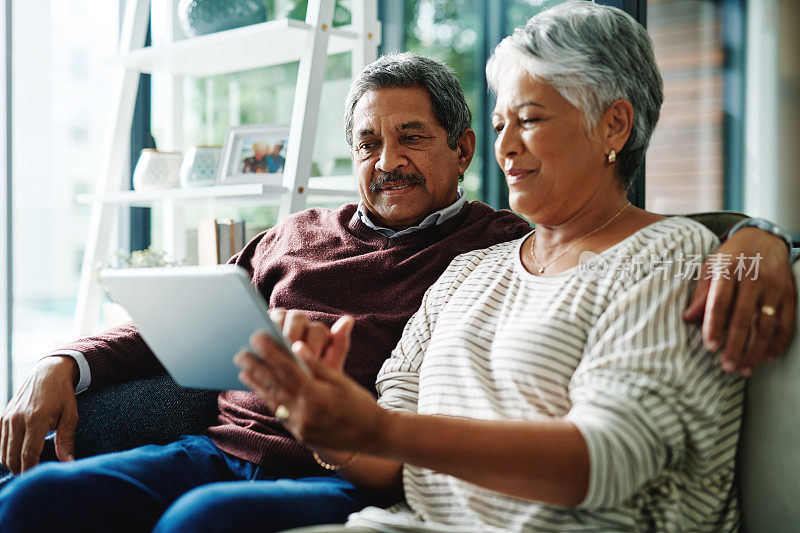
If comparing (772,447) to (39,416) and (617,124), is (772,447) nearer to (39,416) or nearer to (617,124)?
(617,124)

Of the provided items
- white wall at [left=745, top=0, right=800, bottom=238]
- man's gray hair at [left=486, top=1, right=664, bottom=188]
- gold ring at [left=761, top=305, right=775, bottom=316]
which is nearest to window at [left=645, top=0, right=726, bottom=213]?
white wall at [left=745, top=0, right=800, bottom=238]

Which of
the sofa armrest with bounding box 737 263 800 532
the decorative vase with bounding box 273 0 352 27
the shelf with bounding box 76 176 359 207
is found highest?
the decorative vase with bounding box 273 0 352 27

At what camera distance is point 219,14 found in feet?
7.86

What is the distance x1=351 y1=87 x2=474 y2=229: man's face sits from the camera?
5.14ft

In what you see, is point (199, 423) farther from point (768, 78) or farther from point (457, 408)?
point (768, 78)

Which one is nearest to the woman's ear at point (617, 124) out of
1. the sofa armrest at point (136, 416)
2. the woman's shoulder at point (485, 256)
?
the woman's shoulder at point (485, 256)

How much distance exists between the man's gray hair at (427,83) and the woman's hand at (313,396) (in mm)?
797

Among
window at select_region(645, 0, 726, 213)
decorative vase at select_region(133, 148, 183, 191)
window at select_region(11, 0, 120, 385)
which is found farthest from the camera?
window at select_region(645, 0, 726, 213)

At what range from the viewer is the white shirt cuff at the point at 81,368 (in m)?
1.49

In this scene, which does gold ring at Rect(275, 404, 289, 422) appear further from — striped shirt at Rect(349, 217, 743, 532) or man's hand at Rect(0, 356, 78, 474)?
man's hand at Rect(0, 356, 78, 474)

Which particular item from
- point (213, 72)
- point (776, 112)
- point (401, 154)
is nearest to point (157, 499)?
point (401, 154)

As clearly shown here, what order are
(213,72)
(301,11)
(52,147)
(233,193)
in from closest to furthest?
(233,193)
(213,72)
(301,11)
(52,147)

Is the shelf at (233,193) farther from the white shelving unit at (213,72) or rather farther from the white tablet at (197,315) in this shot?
the white tablet at (197,315)

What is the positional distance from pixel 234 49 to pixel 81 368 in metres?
1.25
